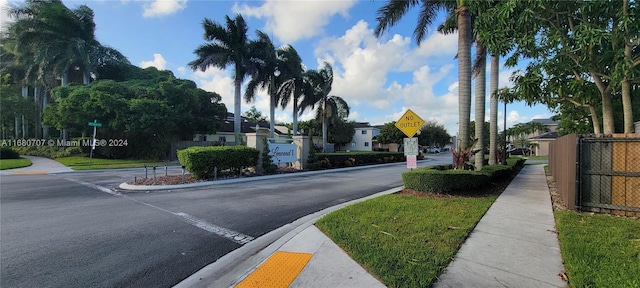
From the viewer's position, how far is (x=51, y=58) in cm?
3009

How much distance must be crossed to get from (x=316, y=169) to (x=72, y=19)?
3285cm

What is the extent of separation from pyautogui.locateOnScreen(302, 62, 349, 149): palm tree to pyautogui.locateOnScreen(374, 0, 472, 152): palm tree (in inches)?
662

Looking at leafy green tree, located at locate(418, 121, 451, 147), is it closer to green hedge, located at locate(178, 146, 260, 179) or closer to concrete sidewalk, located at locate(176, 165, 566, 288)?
green hedge, located at locate(178, 146, 260, 179)

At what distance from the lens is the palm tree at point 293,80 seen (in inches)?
1066

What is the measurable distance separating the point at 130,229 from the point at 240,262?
2.90 m

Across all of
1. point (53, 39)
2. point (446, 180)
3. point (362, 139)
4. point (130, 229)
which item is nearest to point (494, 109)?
point (446, 180)

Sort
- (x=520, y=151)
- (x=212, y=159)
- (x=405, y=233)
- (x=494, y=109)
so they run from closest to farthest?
(x=405, y=233), (x=212, y=159), (x=494, y=109), (x=520, y=151)

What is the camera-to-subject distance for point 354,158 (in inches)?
901

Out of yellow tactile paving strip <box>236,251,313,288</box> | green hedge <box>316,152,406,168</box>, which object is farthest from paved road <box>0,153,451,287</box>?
green hedge <box>316,152,406,168</box>

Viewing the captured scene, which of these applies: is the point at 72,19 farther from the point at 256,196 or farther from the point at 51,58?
the point at 256,196

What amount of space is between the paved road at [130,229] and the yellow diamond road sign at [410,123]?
2555 mm

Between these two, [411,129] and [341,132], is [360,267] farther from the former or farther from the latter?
[341,132]

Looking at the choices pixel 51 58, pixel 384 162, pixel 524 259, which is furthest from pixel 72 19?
pixel 524 259

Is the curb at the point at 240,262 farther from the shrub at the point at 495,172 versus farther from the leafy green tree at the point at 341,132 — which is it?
the leafy green tree at the point at 341,132
